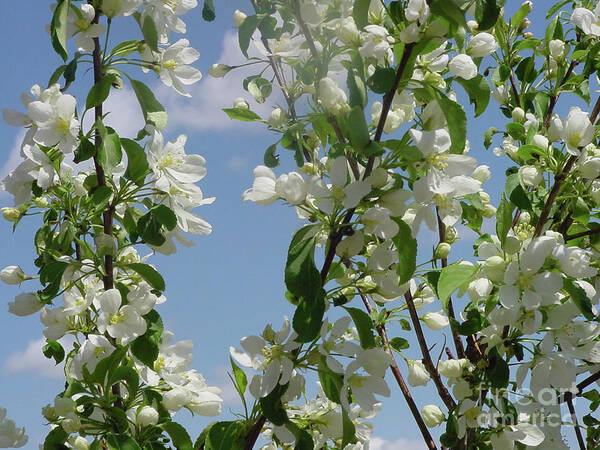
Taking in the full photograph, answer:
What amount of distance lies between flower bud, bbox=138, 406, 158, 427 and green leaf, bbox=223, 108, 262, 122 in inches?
27.3

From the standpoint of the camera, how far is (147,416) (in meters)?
1.58

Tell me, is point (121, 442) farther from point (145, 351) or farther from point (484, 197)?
point (484, 197)

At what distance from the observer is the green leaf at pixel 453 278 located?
1582 mm

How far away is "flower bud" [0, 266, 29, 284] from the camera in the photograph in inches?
73.4

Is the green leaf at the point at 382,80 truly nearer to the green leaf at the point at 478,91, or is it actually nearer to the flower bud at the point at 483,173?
the green leaf at the point at 478,91

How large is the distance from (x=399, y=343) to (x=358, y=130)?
0.78 meters

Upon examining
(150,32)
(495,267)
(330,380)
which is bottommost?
(330,380)

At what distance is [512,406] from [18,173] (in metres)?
1.36

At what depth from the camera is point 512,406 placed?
71.4 inches

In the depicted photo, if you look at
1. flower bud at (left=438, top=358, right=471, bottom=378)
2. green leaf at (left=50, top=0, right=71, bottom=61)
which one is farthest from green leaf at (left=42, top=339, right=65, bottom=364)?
flower bud at (left=438, top=358, right=471, bottom=378)

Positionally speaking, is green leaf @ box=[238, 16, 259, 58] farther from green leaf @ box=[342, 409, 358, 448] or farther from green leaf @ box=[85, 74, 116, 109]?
green leaf @ box=[342, 409, 358, 448]

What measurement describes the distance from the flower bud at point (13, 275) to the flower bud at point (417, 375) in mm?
1049

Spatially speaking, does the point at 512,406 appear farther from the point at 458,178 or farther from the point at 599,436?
the point at 458,178


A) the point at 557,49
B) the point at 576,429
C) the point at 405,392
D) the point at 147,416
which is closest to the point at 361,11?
the point at 147,416
